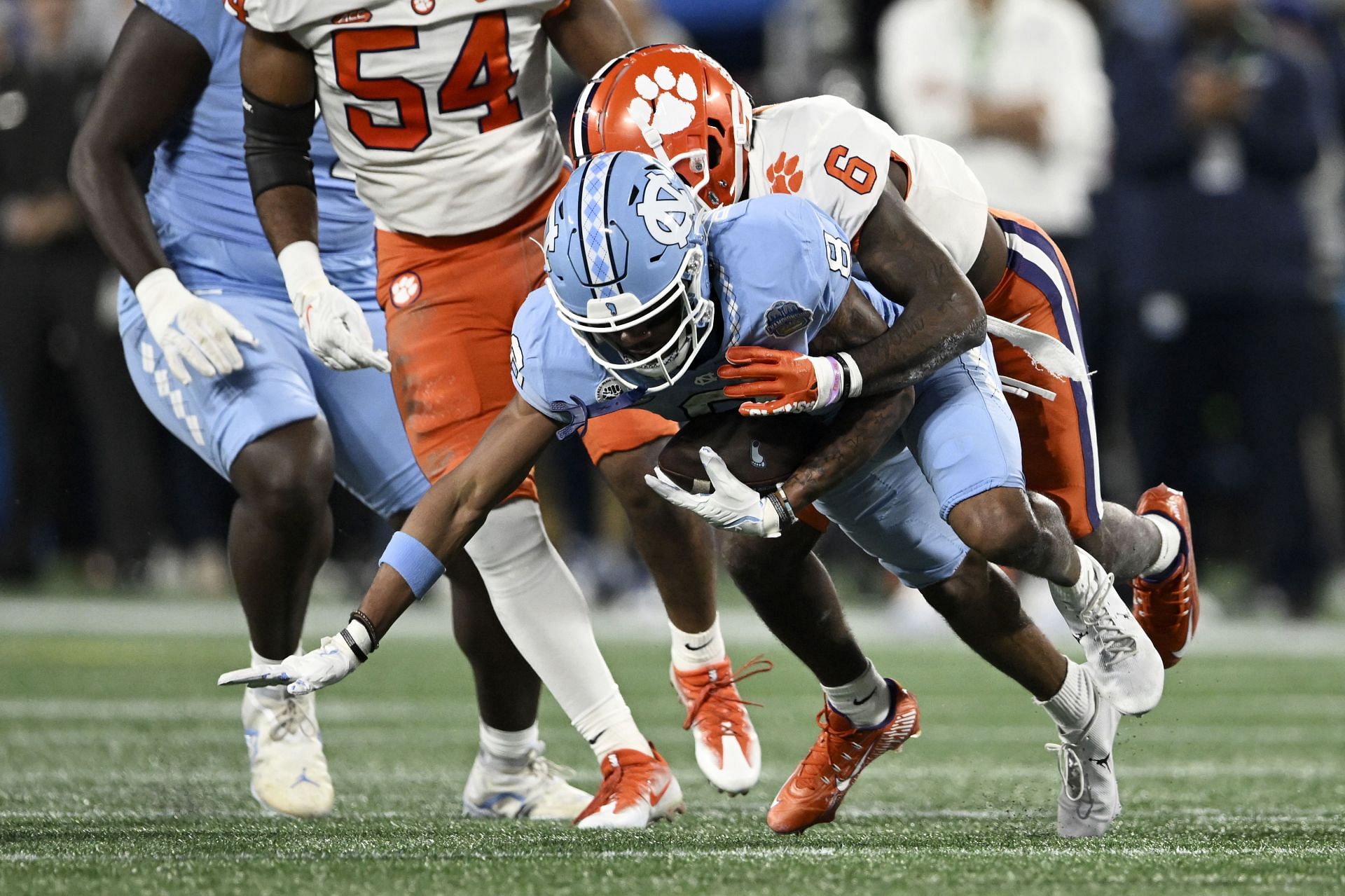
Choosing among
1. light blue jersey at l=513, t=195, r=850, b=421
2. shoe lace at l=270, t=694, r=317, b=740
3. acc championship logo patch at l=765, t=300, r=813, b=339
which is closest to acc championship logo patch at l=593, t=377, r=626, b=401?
light blue jersey at l=513, t=195, r=850, b=421

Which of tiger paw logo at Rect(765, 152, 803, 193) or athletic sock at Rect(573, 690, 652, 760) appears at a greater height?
tiger paw logo at Rect(765, 152, 803, 193)

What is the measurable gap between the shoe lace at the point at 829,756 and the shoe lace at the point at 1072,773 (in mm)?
383

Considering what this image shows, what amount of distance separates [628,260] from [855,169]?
54 cm

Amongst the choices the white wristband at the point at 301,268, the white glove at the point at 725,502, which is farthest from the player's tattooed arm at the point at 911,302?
the white wristband at the point at 301,268

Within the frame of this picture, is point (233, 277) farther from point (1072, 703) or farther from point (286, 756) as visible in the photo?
point (1072, 703)

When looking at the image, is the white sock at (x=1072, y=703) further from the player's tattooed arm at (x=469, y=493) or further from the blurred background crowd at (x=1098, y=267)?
the blurred background crowd at (x=1098, y=267)

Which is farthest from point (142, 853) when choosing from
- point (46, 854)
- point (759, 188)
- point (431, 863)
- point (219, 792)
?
point (759, 188)

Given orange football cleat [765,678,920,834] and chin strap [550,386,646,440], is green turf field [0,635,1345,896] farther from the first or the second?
chin strap [550,386,646,440]

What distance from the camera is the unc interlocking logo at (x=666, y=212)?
2986mm

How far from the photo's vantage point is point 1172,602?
4.02 metres

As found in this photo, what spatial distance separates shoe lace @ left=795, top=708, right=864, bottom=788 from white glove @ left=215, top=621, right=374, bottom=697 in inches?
38.0

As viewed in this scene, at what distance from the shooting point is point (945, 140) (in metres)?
7.07

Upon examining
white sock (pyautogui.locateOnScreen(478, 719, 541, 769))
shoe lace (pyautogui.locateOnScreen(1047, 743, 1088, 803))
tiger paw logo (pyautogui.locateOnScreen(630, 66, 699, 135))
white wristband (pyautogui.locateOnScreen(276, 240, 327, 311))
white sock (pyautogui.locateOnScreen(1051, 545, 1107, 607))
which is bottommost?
white sock (pyautogui.locateOnScreen(478, 719, 541, 769))

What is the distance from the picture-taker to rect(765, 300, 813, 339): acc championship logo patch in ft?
10.1
